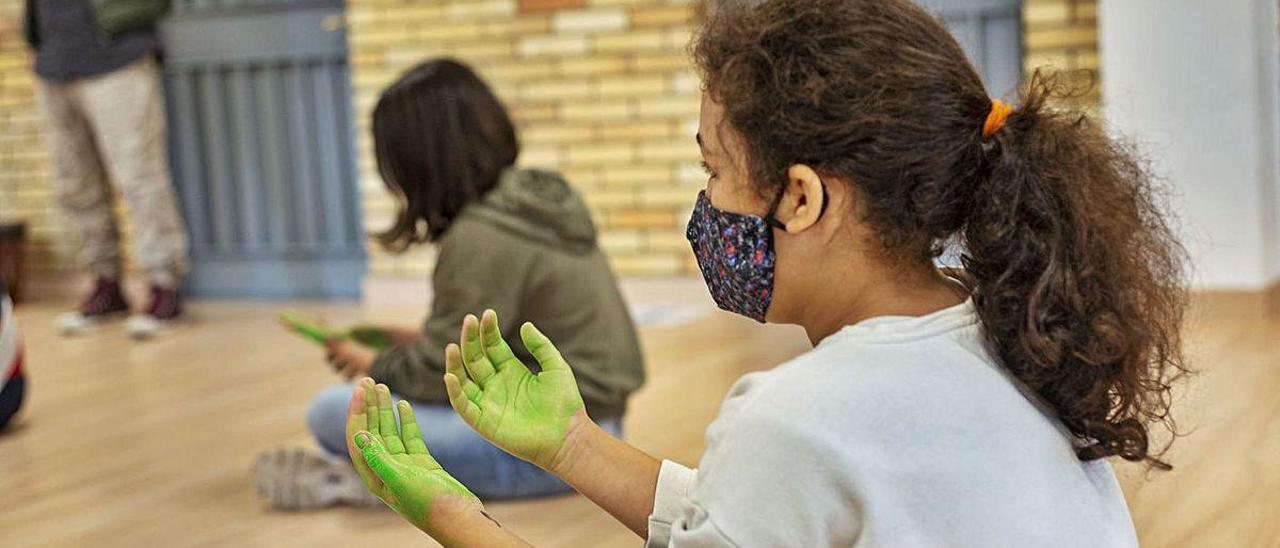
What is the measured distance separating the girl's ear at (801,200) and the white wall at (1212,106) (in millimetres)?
3128

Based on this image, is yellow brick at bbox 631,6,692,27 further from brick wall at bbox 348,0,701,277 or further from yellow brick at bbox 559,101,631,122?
yellow brick at bbox 559,101,631,122

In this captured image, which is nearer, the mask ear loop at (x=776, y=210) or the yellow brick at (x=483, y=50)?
the mask ear loop at (x=776, y=210)

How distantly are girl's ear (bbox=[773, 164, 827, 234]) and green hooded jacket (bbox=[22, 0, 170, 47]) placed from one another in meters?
4.13

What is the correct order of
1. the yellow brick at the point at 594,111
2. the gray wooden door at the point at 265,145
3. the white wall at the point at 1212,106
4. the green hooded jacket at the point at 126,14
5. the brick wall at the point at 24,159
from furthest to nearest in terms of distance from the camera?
1. the brick wall at the point at 24,159
2. the gray wooden door at the point at 265,145
3. the yellow brick at the point at 594,111
4. the green hooded jacket at the point at 126,14
5. the white wall at the point at 1212,106

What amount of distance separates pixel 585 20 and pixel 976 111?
4011 millimetres

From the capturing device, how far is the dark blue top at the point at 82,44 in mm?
4895

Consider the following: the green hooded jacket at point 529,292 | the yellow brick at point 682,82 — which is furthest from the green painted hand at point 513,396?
the yellow brick at point 682,82

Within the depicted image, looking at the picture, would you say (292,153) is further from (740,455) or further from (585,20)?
(740,455)

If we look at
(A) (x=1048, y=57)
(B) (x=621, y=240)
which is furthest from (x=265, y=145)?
(A) (x=1048, y=57)

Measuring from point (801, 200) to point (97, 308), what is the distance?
4.48m

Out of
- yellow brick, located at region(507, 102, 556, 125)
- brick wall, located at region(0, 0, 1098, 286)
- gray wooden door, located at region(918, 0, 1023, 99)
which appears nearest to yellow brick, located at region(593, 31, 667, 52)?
brick wall, located at region(0, 0, 1098, 286)

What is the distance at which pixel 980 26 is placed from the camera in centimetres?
456

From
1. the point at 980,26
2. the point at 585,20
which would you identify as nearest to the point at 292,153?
the point at 585,20

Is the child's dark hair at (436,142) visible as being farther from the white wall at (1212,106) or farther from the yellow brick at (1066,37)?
the yellow brick at (1066,37)
